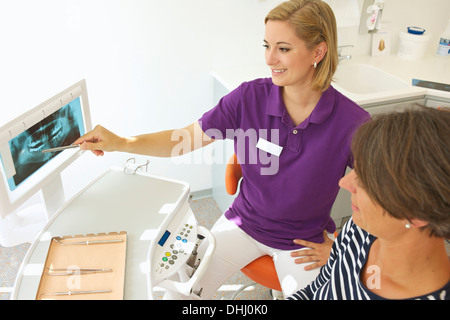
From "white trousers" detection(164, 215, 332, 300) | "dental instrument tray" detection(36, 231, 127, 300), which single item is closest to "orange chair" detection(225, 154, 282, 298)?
"white trousers" detection(164, 215, 332, 300)

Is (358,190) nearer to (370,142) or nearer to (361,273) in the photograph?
(370,142)

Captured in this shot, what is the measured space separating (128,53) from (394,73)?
1.46 meters

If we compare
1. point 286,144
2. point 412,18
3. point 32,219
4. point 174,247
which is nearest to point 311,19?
point 286,144

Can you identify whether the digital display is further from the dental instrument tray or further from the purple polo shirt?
the purple polo shirt

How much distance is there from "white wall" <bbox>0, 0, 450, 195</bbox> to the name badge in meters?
0.94

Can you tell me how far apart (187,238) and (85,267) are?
311mm

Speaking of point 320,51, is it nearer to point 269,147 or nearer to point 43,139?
point 269,147

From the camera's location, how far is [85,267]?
3.60 feet

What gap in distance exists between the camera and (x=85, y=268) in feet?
3.59

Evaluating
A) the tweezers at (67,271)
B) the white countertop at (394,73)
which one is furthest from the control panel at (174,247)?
the white countertop at (394,73)

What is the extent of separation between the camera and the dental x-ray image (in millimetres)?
1109

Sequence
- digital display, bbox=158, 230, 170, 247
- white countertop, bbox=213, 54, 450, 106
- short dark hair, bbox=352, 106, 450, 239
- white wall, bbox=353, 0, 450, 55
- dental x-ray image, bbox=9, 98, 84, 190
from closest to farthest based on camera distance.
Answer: short dark hair, bbox=352, 106, 450, 239, dental x-ray image, bbox=9, 98, 84, 190, digital display, bbox=158, 230, 170, 247, white countertop, bbox=213, 54, 450, 106, white wall, bbox=353, 0, 450, 55

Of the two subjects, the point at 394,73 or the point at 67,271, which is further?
the point at 394,73
